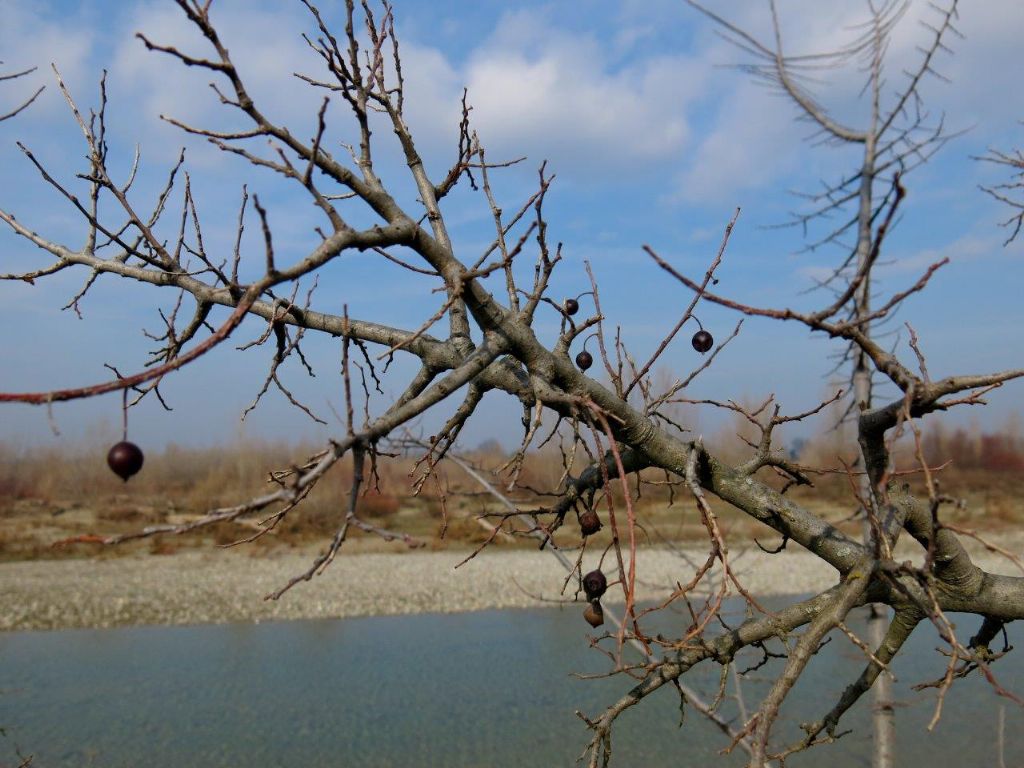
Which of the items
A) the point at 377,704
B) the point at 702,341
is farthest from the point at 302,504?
the point at 702,341

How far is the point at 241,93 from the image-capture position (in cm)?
148

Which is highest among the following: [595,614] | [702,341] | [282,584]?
[702,341]

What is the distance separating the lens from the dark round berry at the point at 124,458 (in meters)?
1.60

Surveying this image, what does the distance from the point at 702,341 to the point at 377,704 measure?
9607 mm

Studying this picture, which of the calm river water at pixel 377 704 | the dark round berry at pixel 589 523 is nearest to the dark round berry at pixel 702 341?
the dark round berry at pixel 589 523

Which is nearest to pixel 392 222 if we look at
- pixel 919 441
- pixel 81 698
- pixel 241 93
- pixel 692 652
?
pixel 241 93

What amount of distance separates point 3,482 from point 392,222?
115 feet

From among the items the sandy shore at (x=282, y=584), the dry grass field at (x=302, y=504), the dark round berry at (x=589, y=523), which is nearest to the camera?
the dark round berry at (x=589, y=523)

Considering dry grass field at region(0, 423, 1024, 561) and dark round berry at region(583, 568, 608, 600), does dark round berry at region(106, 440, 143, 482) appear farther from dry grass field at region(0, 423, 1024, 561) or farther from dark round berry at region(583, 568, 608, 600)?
dry grass field at region(0, 423, 1024, 561)

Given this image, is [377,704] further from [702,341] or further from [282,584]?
[702,341]

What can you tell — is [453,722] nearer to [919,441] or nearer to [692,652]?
[692,652]

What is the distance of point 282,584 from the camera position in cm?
1886

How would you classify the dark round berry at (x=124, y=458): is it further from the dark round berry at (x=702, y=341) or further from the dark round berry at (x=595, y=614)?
the dark round berry at (x=702, y=341)

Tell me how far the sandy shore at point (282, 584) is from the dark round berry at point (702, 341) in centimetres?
1200
